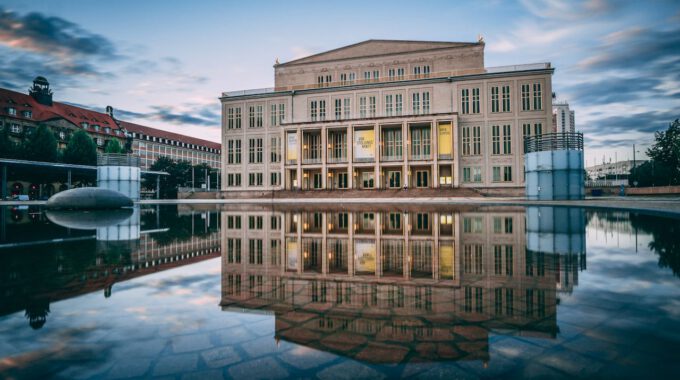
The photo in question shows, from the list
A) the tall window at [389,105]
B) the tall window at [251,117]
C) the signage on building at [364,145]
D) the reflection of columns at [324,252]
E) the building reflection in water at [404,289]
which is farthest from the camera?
the tall window at [251,117]

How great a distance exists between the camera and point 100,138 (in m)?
95.4

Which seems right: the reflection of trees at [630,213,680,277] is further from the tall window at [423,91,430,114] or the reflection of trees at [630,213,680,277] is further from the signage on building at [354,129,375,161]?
the tall window at [423,91,430,114]

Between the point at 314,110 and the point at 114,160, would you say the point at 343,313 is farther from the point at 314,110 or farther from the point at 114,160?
the point at 314,110

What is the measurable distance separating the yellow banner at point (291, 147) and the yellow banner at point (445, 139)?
2000 cm

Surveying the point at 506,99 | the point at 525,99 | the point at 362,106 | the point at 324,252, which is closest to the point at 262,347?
the point at 324,252

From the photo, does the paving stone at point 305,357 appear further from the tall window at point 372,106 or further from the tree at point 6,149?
the tree at point 6,149

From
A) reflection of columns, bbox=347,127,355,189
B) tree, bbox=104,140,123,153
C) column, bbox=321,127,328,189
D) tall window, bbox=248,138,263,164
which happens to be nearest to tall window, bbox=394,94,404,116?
reflection of columns, bbox=347,127,355,189

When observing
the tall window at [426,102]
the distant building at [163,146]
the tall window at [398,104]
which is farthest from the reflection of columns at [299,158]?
the distant building at [163,146]

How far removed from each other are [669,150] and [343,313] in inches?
3021

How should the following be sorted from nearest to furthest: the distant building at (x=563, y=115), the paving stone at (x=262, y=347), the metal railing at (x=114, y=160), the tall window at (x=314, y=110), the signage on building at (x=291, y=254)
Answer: the paving stone at (x=262, y=347)
the signage on building at (x=291, y=254)
the metal railing at (x=114, y=160)
the tall window at (x=314, y=110)
the distant building at (x=563, y=115)

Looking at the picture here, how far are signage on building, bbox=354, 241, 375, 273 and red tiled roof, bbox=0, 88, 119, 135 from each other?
303 feet

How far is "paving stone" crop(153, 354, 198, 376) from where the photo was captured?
2566 millimetres

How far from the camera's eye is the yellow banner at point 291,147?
54625 mm

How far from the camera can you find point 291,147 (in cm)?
5478
